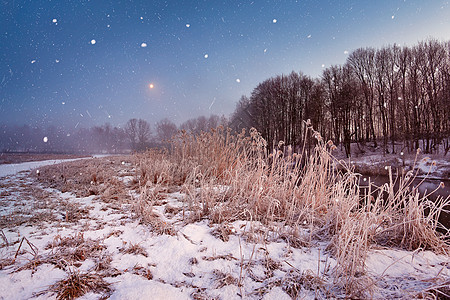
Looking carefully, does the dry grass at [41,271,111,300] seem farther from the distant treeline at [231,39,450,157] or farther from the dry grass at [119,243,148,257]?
the distant treeline at [231,39,450,157]

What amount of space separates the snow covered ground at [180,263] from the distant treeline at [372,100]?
1252 centimetres

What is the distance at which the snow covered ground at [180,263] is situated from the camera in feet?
4.40

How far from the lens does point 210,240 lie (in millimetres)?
2105

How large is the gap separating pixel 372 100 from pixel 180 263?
2973 centimetres

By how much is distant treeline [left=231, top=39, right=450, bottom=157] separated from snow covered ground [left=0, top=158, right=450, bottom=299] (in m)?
12.5

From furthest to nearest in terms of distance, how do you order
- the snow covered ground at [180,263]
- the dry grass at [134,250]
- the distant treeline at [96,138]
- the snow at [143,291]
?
the distant treeline at [96,138]
the dry grass at [134,250]
the snow covered ground at [180,263]
the snow at [143,291]

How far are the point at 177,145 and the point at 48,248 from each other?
482 centimetres

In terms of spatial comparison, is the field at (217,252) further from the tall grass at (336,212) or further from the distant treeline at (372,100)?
the distant treeline at (372,100)

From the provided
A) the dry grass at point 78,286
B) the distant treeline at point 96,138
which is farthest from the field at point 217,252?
the distant treeline at point 96,138

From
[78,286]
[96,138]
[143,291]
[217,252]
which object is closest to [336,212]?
[217,252]

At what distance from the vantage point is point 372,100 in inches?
960

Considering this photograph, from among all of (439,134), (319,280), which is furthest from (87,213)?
(439,134)

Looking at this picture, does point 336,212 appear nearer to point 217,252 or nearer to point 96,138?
point 217,252

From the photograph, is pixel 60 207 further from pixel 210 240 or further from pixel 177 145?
pixel 177 145
